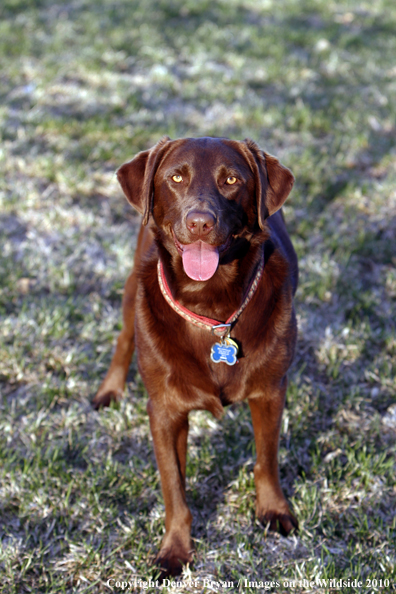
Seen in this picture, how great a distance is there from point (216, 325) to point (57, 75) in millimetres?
5954

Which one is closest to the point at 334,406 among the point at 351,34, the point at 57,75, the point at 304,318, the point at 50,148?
the point at 304,318

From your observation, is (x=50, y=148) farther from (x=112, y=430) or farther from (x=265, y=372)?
(x=265, y=372)

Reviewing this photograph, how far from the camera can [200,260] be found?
7.72 feet

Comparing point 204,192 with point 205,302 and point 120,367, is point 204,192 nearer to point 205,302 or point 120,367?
point 205,302

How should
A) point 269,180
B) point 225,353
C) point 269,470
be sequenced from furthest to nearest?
point 269,470
point 269,180
point 225,353

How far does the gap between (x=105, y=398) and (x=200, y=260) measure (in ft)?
5.05

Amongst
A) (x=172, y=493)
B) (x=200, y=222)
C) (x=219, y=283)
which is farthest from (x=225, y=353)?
(x=172, y=493)

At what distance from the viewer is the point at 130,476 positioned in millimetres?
3027

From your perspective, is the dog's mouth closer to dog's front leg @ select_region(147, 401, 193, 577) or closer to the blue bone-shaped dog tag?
the blue bone-shaped dog tag

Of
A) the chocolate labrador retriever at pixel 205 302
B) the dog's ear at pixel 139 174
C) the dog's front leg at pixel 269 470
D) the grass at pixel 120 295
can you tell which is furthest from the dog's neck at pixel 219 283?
the grass at pixel 120 295

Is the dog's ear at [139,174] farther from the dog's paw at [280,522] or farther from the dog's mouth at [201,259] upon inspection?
the dog's paw at [280,522]

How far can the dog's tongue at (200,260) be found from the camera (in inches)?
92.0

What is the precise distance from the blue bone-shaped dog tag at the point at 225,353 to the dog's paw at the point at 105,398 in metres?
1.22

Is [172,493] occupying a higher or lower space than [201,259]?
lower
